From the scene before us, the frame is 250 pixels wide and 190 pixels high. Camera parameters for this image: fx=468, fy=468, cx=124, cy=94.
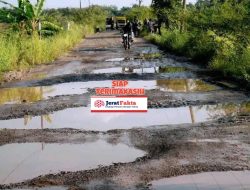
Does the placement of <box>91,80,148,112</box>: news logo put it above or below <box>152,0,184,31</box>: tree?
below

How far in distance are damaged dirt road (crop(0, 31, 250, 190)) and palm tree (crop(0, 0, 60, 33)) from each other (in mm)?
11362

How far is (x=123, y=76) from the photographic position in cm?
1659

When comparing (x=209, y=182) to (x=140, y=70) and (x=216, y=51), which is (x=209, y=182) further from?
(x=216, y=51)

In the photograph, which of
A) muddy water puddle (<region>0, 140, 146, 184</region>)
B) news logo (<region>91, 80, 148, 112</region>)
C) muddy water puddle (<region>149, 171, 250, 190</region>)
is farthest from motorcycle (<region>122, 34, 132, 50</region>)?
muddy water puddle (<region>149, 171, 250, 190</region>)

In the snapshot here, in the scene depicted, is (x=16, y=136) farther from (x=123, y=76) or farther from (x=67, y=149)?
(x=123, y=76)

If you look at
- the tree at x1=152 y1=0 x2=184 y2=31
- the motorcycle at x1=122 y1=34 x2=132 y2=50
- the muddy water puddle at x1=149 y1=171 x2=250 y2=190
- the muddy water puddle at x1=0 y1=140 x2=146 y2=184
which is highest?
the tree at x1=152 y1=0 x2=184 y2=31

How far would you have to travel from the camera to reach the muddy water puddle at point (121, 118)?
369 inches

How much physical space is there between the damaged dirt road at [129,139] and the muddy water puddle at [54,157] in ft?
0.05

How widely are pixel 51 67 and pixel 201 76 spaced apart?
7732 mm

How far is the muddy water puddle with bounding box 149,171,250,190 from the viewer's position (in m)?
5.79

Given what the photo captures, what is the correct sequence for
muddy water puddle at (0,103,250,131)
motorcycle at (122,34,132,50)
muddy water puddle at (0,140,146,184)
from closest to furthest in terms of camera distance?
muddy water puddle at (0,140,146,184)
muddy water puddle at (0,103,250,131)
motorcycle at (122,34,132,50)
